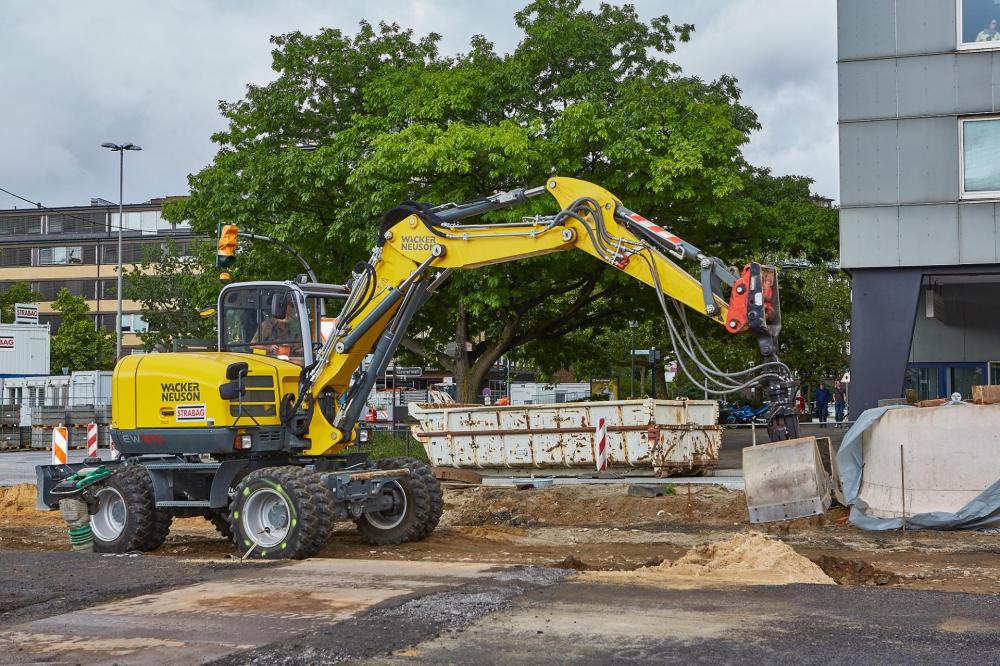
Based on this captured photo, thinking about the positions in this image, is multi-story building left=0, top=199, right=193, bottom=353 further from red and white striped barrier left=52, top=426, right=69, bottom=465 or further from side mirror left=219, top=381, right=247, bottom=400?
side mirror left=219, top=381, right=247, bottom=400

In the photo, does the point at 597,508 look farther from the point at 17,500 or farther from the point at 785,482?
the point at 17,500

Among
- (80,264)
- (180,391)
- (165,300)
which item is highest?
(80,264)

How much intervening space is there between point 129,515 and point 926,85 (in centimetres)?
1483

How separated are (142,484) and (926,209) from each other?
45.3 feet

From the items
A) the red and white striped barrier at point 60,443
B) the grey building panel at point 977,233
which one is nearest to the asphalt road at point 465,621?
the red and white striped barrier at point 60,443

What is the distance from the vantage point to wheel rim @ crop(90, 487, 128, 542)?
13656mm

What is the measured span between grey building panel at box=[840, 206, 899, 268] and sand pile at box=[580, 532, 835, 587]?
33.3ft

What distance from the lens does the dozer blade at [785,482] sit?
1197 cm

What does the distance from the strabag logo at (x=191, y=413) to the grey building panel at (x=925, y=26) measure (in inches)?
542

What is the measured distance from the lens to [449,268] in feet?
42.5

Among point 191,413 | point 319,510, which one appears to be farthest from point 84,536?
point 319,510

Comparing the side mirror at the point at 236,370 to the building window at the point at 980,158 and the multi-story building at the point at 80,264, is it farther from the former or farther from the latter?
the multi-story building at the point at 80,264

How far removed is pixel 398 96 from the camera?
27.8m

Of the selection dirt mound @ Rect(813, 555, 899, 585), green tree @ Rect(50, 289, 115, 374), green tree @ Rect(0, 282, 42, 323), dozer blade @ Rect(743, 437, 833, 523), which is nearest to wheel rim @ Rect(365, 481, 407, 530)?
dozer blade @ Rect(743, 437, 833, 523)
